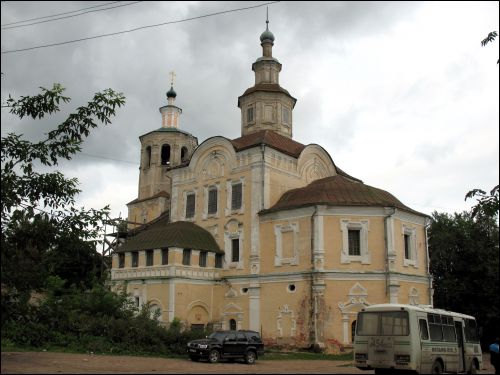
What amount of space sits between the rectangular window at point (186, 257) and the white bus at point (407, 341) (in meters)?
15.4

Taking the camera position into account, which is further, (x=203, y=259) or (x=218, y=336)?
(x=203, y=259)

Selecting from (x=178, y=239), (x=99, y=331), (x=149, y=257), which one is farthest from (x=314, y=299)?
(x=99, y=331)

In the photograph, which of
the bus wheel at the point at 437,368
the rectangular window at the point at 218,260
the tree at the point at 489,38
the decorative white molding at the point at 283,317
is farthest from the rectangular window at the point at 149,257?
the tree at the point at 489,38

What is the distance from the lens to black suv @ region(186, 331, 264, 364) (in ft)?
71.3

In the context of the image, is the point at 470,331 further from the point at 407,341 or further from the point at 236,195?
the point at 236,195

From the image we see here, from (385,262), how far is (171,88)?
2884 centimetres

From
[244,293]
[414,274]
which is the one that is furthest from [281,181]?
[414,274]

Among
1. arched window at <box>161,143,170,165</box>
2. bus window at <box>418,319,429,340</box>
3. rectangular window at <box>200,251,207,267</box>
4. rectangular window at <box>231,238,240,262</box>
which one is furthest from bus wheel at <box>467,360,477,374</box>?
arched window at <box>161,143,170,165</box>

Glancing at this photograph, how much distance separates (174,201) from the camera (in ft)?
125

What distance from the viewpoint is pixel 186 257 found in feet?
108

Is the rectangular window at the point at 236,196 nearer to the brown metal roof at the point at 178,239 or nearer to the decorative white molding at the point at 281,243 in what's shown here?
the brown metal roof at the point at 178,239

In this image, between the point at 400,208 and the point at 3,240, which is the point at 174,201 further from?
the point at 3,240

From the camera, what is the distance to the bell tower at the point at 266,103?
1566 inches

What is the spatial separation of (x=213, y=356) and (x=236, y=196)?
47.7 feet
